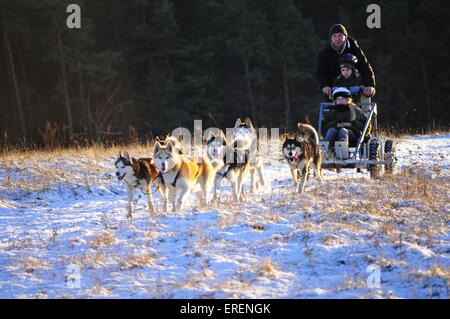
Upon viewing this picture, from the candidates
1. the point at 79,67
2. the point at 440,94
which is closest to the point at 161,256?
the point at 79,67

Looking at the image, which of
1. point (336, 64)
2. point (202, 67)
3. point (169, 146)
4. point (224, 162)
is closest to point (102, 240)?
point (169, 146)

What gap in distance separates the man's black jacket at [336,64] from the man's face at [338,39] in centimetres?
11

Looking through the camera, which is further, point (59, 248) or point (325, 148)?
point (325, 148)

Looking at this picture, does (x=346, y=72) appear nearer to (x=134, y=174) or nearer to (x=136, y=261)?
(x=134, y=174)

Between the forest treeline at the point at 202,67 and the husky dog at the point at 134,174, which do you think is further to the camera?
the forest treeline at the point at 202,67

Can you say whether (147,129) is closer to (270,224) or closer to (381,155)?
(381,155)

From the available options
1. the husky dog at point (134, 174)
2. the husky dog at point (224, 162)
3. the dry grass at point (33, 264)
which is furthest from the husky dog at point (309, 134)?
the dry grass at point (33, 264)

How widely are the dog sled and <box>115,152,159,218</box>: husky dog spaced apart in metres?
3.00

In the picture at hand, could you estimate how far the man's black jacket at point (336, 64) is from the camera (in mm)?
10289

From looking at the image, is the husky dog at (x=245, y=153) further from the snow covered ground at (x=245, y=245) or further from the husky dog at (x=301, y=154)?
the husky dog at (x=301, y=154)

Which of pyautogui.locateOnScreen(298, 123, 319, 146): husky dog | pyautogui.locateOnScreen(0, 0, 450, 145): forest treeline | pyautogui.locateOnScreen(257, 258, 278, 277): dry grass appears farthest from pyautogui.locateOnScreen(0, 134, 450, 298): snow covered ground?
pyautogui.locateOnScreen(0, 0, 450, 145): forest treeline

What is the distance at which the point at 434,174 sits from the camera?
34.3 feet

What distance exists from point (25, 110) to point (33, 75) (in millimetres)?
2576

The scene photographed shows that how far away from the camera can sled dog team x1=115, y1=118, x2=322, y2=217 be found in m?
8.01
